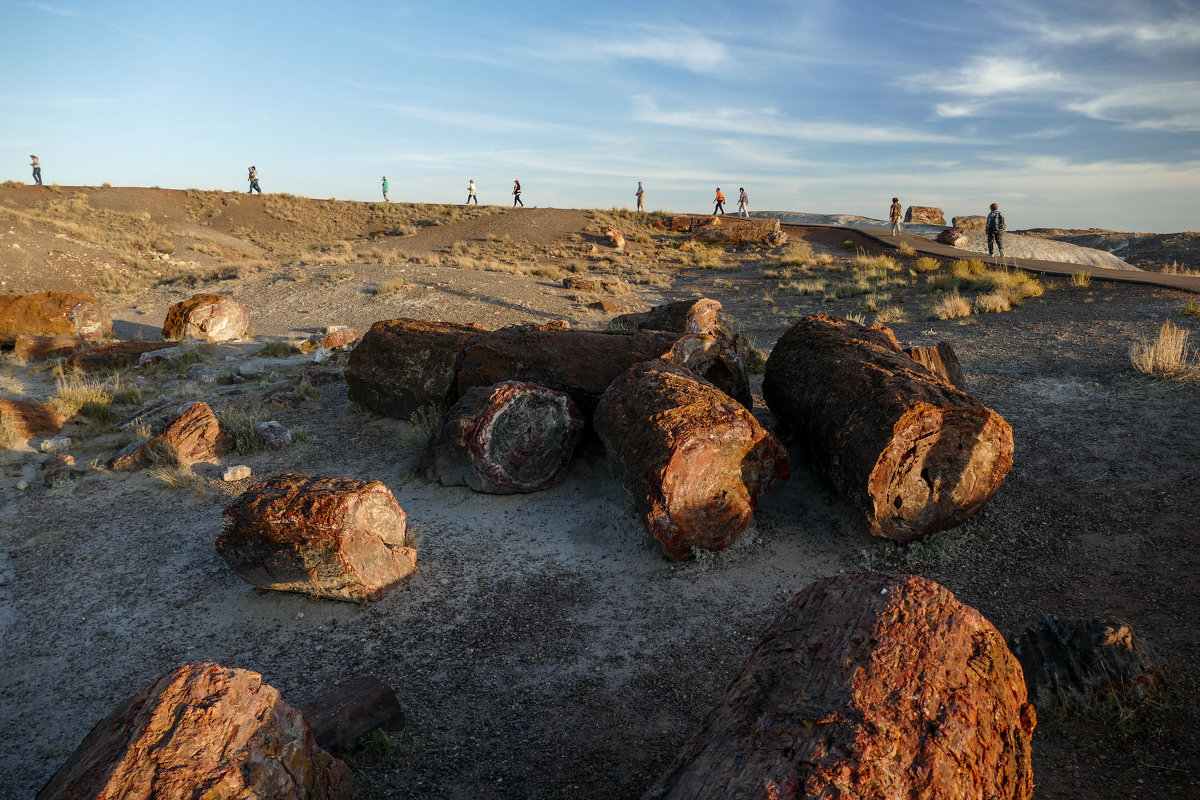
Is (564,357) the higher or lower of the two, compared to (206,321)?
higher

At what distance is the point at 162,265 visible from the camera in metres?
26.0

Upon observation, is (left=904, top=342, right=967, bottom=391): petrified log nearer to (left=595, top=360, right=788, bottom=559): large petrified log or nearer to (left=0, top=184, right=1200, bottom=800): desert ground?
(left=0, top=184, right=1200, bottom=800): desert ground

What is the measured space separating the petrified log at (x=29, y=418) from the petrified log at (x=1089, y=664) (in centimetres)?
1099

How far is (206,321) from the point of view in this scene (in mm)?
14773

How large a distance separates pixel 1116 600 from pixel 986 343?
23.6ft

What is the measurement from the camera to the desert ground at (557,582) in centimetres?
384

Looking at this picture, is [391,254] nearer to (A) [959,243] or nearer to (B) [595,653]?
(A) [959,243]

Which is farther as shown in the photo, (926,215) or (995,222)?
(926,215)

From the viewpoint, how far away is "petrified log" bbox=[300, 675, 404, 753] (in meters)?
3.74

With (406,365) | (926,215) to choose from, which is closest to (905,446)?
(406,365)

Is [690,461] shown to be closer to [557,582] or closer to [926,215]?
[557,582]

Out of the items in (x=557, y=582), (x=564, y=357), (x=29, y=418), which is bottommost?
(x=557, y=582)

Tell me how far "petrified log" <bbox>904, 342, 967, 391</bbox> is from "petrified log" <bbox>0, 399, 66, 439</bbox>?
1078 centimetres

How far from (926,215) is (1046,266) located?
71.1 ft
